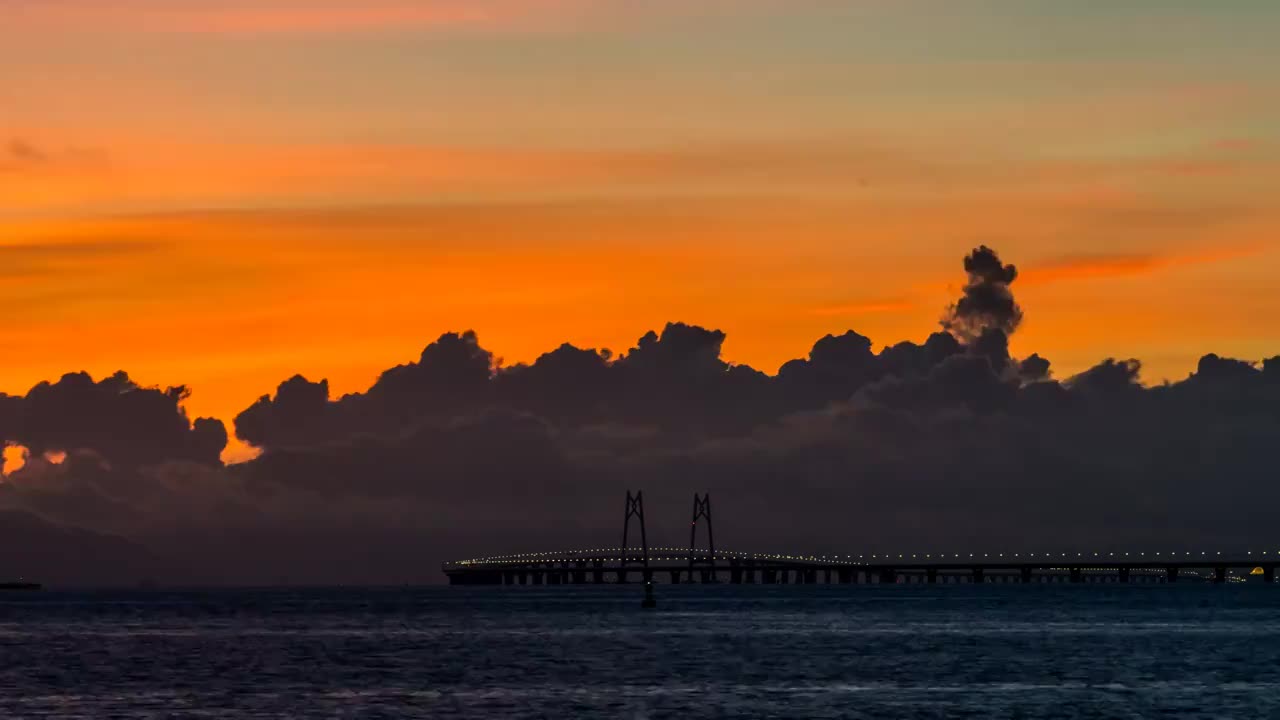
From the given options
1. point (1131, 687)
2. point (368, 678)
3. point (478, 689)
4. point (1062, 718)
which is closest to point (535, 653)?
point (368, 678)

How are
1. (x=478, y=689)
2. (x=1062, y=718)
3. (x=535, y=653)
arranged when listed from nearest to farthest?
1. (x=1062, y=718)
2. (x=478, y=689)
3. (x=535, y=653)

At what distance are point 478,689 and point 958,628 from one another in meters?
92.6

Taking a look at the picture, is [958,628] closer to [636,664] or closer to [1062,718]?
[636,664]

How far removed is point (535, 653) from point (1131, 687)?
48.6 m

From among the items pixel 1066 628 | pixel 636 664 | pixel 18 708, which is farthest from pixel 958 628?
pixel 18 708

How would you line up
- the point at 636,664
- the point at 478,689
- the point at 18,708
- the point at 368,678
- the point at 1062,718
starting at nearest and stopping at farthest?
the point at 1062,718
the point at 18,708
the point at 478,689
the point at 368,678
the point at 636,664

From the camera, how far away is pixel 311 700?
89.6 metres

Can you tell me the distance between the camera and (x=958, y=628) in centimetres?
18062

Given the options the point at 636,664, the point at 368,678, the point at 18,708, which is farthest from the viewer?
the point at 636,664

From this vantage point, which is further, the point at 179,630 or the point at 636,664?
the point at 179,630

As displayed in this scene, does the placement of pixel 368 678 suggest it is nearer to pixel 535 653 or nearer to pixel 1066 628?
pixel 535 653

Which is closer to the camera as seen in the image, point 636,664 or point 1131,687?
point 1131,687

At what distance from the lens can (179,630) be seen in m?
191

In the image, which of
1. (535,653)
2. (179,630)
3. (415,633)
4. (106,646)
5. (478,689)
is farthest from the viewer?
(179,630)
